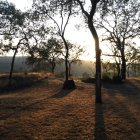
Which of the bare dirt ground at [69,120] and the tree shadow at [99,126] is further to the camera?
the bare dirt ground at [69,120]

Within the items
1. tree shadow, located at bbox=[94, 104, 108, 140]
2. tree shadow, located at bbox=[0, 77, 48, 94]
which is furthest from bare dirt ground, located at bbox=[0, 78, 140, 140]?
tree shadow, located at bbox=[0, 77, 48, 94]

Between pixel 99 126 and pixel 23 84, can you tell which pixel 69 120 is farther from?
pixel 23 84

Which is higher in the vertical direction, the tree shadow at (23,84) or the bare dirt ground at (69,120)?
the tree shadow at (23,84)

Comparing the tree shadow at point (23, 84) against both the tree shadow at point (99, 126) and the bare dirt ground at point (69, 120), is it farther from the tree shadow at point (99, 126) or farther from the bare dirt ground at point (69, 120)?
the tree shadow at point (99, 126)

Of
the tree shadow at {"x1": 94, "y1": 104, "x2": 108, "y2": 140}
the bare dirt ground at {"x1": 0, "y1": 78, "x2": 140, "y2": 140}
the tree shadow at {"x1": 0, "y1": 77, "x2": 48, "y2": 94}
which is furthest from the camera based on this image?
the tree shadow at {"x1": 0, "y1": 77, "x2": 48, "y2": 94}

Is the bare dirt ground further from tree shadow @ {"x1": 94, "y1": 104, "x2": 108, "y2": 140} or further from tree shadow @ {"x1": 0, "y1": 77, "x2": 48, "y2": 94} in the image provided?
tree shadow @ {"x1": 0, "y1": 77, "x2": 48, "y2": 94}

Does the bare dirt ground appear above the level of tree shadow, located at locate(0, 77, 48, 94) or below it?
below

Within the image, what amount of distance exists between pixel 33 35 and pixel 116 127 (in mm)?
28207

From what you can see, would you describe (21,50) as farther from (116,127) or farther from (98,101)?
(116,127)

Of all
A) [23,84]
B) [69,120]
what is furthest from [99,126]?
[23,84]

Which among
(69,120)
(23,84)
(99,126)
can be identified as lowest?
(99,126)

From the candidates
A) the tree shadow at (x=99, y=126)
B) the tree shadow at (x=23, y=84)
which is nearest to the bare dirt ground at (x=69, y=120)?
the tree shadow at (x=99, y=126)

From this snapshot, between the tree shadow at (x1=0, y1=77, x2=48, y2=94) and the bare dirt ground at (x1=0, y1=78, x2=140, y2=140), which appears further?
the tree shadow at (x1=0, y1=77, x2=48, y2=94)

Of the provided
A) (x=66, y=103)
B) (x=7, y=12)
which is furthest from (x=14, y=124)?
(x=7, y=12)
